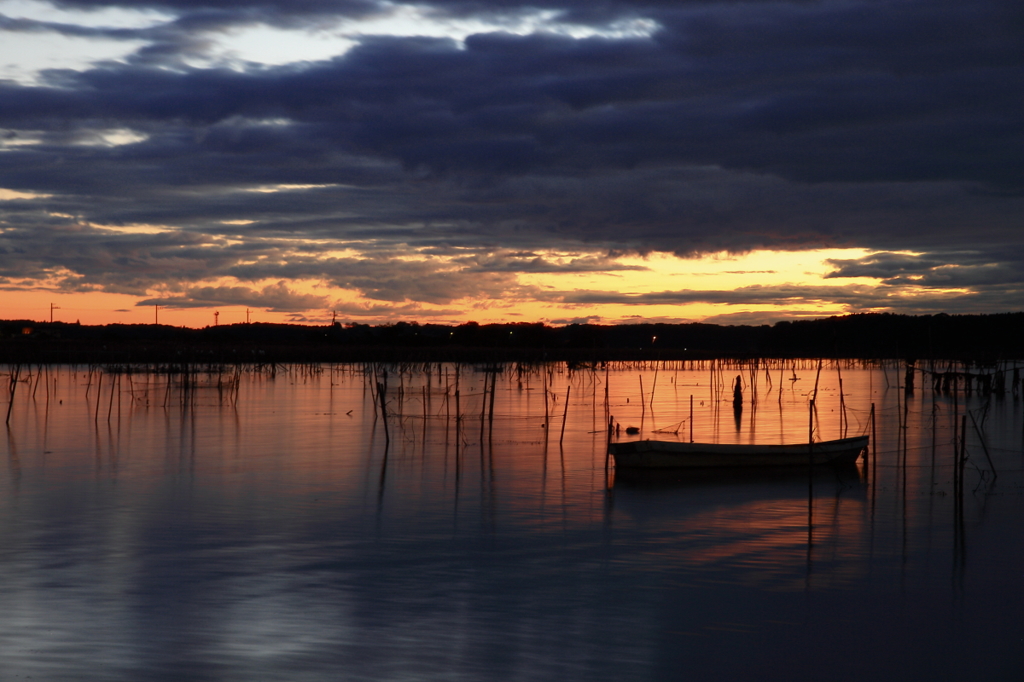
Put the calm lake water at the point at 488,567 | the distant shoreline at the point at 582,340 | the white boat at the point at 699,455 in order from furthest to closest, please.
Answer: the distant shoreline at the point at 582,340
the white boat at the point at 699,455
the calm lake water at the point at 488,567

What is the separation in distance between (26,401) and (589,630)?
30.7m

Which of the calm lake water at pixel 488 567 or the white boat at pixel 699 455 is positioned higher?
the white boat at pixel 699 455

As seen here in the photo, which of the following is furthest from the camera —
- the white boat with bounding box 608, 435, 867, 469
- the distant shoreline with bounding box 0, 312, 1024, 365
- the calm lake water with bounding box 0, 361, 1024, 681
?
the distant shoreline with bounding box 0, 312, 1024, 365

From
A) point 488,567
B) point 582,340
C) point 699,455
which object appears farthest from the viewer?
point 582,340

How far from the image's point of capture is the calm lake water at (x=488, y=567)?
7145 mm

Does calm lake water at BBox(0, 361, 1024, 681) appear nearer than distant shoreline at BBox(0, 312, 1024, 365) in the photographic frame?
Yes

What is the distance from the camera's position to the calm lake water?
23.4 ft

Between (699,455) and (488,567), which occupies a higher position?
(699,455)

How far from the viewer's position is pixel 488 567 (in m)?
9.90

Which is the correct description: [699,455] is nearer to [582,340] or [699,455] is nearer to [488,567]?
[488,567]

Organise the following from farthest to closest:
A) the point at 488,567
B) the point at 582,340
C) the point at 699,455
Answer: the point at 582,340, the point at 699,455, the point at 488,567

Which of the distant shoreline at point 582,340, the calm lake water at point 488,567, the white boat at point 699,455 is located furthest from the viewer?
the distant shoreline at point 582,340

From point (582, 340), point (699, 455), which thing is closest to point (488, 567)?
point (699, 455)

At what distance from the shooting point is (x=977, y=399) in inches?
1549
